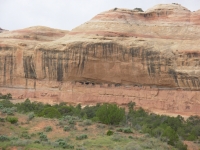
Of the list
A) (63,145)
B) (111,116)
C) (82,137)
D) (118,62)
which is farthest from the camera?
(118,62)

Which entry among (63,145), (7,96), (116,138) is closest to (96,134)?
(116,138)

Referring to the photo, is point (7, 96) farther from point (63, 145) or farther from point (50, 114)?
point (63, 145)

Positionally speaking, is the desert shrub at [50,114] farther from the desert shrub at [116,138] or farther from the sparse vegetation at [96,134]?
the desert shrub at [116,138]

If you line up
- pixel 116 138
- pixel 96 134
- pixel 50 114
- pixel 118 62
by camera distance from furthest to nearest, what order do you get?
pixel 118 62, pixel 50 114, pixel 96 134, pixel 116 138

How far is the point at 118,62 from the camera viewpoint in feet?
129

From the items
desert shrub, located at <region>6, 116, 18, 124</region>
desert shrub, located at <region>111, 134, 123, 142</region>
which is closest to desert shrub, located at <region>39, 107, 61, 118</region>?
desert shrub, located at <region>6, 116, 18, 124</region>

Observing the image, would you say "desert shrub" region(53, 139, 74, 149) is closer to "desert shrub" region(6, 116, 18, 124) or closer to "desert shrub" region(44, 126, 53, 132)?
"desert shrub" region(44, 126, 53, 132)

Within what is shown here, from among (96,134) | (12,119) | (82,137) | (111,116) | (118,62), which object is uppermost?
(118,62)

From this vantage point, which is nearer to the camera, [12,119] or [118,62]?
[12,119]

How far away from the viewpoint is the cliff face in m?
37.2

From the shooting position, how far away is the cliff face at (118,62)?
122 feet

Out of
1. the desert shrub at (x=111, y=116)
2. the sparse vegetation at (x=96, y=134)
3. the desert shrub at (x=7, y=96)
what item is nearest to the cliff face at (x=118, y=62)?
the desert shrub at (x=7, y=96)

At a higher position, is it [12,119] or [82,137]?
[12,119]

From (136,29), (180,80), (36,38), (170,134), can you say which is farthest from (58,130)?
(36,38)
